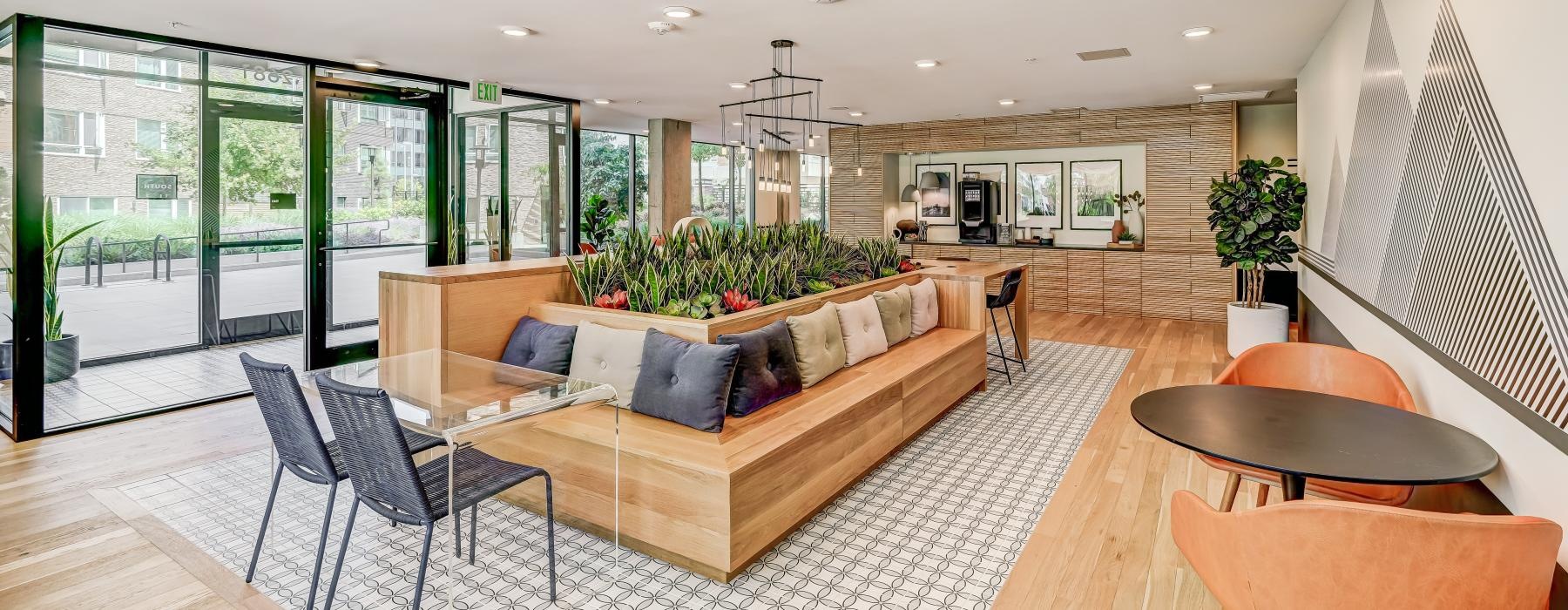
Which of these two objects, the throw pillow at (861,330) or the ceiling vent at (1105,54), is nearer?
the throw pillow at (861,330)

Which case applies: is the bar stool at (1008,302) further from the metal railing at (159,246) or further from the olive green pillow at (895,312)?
the metal railing at (159,246)

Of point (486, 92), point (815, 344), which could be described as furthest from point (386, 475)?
point (486, 92)

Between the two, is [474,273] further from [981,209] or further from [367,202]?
[981,209]

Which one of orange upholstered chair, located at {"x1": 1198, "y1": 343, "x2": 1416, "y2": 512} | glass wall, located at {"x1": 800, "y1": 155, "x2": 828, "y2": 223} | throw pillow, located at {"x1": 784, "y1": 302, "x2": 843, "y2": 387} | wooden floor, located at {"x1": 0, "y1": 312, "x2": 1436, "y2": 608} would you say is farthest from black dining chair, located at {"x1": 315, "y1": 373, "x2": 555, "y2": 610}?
glass wall, located at {"x1": 800, "y1": 155, "x2": 828, "y2": 223}

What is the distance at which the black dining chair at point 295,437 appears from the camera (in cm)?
237

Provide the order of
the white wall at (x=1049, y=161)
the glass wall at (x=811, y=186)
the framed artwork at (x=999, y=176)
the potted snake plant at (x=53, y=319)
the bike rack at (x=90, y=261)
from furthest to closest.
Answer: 1. the glass wall at (x=811, y=186)
2. the framed artwork at (x=999, y=176)
3. the white wall at (x=1049, y=161)
4. the bike rack at (x=90, y=261)
5. the potted snake plant at (x=53, y=319)

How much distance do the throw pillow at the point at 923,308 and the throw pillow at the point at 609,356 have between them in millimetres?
2191

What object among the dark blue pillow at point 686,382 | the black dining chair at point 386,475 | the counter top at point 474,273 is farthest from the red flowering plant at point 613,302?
the black dining chair at point 386,475

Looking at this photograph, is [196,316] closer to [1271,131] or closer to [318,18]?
[318,18]

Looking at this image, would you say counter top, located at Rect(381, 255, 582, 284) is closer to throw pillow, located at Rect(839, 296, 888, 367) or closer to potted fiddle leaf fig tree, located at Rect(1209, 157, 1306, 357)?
throw pillow, located at Rect(839, 296, 888, 367)

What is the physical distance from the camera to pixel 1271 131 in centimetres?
825

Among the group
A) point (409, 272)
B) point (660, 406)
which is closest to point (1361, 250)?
point (660, 406)

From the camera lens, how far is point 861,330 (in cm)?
427

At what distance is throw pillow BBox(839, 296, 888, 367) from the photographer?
415 centimetres
